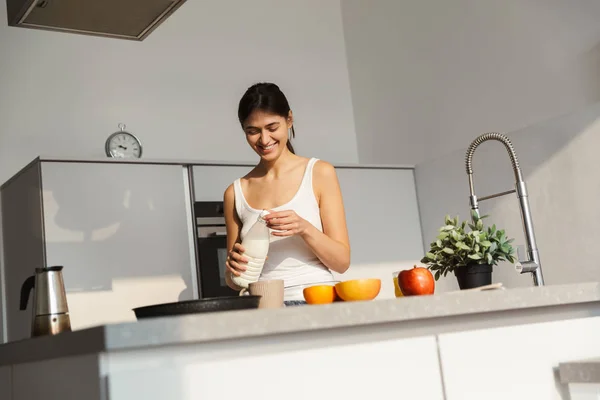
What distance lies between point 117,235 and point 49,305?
169 centimetres

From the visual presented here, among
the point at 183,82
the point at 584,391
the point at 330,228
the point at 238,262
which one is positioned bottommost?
the point at 584,391

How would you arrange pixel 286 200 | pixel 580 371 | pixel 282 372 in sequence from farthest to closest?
pixel 286 200 → pixel 580 371 → pixel 282 372

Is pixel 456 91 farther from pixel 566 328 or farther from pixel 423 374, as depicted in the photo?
pixel 423 374

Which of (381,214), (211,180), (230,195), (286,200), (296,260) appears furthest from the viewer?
(381,214)

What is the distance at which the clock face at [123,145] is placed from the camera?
390cm

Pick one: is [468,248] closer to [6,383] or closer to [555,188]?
[6,383]

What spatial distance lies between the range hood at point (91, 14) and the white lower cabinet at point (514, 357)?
150cm

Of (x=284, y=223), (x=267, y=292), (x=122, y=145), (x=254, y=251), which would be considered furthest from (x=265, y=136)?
(x=122, y=145)

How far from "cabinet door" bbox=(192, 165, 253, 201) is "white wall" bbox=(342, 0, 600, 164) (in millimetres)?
1373

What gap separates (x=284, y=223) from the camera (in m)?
2.04

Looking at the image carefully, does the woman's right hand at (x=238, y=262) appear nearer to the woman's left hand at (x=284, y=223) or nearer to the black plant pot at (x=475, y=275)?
the woman's left hand at (x=284, y=223)

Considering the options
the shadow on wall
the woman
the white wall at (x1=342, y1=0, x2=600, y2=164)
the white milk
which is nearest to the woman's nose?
the woman

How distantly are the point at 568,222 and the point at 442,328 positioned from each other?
1945mm

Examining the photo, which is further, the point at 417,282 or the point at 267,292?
the point at 417,282
